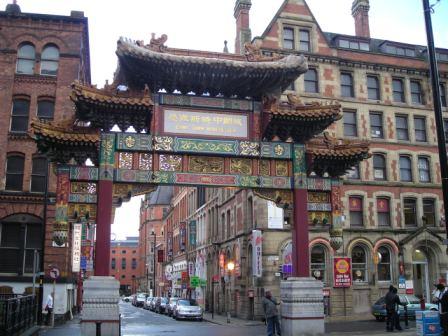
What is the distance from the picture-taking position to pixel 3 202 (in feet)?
107

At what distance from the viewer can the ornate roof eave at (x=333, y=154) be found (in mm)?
18859

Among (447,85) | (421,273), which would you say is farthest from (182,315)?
(447,85)

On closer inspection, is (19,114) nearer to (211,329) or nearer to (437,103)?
(211,329)

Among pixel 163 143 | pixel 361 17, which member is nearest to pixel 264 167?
pixel 163 143

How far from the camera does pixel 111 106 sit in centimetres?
1675

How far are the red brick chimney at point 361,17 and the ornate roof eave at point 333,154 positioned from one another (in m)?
29.3

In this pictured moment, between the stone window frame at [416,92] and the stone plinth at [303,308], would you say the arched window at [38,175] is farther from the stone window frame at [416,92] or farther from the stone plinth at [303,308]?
the stone window frame at [416,92]

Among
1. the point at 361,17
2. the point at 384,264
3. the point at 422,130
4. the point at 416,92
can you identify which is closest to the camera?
the point at 384,264

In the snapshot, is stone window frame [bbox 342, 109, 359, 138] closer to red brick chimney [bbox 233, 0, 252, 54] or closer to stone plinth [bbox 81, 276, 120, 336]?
red brick chimney [bbox 233, 0, 252, 54]

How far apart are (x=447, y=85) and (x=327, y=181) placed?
3086 cm

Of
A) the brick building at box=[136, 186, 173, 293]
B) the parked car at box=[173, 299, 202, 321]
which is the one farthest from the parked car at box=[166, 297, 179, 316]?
the brick building at box=[136, 186, 173, 293]

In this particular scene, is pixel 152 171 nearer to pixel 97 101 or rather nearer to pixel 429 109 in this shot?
pixel 97 101

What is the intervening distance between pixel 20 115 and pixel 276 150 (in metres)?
21.8

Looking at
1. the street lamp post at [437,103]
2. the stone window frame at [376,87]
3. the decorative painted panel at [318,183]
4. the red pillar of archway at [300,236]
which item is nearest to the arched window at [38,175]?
the red pillar of archway at [300,236]
